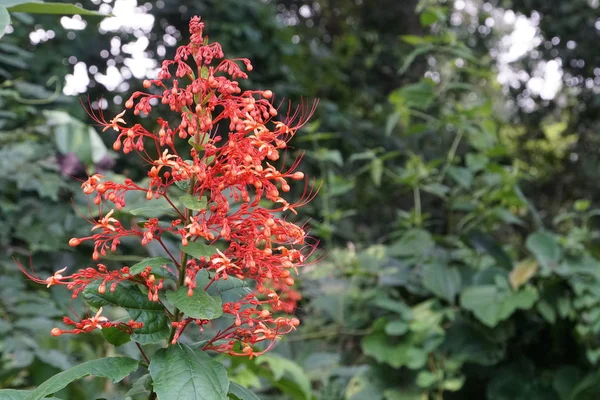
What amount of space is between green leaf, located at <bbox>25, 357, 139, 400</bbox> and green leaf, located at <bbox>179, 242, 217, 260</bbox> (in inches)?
6.6

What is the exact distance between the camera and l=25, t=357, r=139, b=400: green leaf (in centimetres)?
83

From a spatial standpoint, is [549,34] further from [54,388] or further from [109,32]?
[54,388]

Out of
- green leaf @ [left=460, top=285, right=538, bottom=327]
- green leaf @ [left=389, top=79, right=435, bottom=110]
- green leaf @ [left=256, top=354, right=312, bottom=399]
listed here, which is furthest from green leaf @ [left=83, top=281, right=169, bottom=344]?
green leaf @ [left=389, top=79, right=435, bottom=110]

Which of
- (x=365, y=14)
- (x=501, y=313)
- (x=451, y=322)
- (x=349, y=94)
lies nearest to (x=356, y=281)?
(x=451, y=322)

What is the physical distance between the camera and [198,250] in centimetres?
88

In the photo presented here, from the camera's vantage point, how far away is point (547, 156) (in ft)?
18.3

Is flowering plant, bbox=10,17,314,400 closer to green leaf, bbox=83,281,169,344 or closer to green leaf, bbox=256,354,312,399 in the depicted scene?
green leaf, bbox=83,281,169,344

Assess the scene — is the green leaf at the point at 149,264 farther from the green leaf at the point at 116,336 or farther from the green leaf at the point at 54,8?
the green leaf at the point at 54,8

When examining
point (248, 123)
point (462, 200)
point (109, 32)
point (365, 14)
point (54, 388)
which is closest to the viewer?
point (54, 388)

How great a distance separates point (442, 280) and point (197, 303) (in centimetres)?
203

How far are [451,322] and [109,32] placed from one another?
8.51ft

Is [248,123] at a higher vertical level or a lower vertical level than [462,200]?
higher

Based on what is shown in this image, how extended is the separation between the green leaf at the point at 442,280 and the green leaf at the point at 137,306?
1.95 meters

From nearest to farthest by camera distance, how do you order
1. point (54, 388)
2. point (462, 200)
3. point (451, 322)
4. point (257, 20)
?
point (54, 388) < point (451, 322) < point (462, 200) < point (257, 20)
